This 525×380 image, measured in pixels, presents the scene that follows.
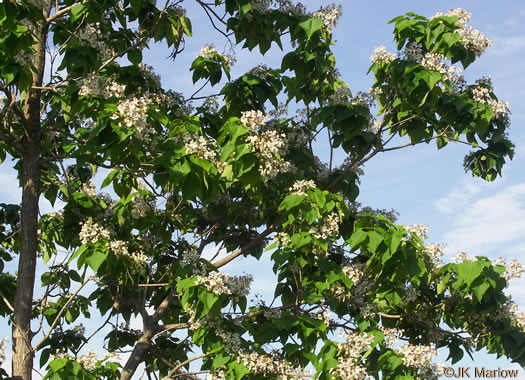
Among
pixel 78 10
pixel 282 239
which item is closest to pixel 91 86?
pixel 78 10

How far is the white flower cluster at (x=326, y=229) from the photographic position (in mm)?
6871

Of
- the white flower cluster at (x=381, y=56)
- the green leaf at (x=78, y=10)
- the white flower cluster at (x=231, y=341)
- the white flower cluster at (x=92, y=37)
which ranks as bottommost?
the white flower cluster at (x=231, y=341)

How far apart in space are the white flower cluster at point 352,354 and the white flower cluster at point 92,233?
8.72ft

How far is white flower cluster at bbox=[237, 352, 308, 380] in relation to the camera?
638 cm

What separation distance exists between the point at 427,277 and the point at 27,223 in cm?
444

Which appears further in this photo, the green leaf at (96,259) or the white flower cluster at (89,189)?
the white flower cluster at (89,189)

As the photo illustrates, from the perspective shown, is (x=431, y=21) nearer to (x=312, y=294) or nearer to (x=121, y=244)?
(x=312, y=294)

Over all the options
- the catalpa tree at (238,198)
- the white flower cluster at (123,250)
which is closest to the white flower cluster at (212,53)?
the catalpa tree at (238,198)

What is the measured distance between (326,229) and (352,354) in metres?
1.28

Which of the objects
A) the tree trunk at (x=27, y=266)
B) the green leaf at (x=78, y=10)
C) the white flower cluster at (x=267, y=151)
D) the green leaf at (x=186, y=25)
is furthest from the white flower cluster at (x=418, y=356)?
the green leaf at (x=78, y=10)

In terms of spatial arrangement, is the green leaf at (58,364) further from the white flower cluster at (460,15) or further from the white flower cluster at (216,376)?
the white flower cluster at (460,15)

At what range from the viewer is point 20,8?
6.34 metres

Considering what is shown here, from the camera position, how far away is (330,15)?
26.3 feet

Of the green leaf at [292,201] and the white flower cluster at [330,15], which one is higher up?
the white flower cluster at [330,15]
